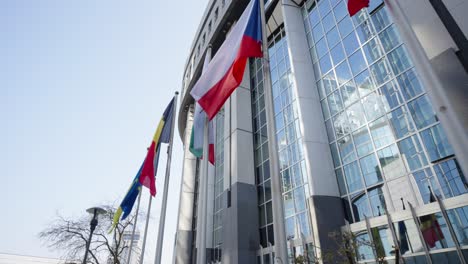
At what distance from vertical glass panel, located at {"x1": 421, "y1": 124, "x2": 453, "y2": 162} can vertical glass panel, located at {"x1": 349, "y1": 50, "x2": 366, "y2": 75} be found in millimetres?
4662

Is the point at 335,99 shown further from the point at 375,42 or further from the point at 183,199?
the point at 183,199

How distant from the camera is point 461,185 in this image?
336 inches

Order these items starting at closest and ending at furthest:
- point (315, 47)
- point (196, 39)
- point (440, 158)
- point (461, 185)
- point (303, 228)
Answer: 1. point (461, 185)
2. point (440, 158)
3. point (303, 228)
4. point (315, 47)
5. point (196, 39)

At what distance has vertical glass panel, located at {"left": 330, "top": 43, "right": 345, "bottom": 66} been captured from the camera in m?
14.9

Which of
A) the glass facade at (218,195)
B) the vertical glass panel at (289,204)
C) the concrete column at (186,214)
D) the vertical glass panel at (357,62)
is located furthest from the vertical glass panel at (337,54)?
the concrete column at (186,214)

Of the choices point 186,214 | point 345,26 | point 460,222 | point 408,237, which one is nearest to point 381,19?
point 345,26

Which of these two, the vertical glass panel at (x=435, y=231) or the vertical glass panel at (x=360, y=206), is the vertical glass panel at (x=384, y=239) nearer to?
the vertical glass panel at (x=360, y=206)

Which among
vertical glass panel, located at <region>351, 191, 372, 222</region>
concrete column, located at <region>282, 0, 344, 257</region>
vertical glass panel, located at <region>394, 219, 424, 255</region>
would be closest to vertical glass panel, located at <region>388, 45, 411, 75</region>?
concrete column, located at <region>282, 0, 344, 257</region>

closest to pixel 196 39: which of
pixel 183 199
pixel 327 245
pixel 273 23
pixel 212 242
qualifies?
pixel 273 23

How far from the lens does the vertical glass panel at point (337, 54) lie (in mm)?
14853

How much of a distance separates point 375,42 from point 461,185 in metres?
7.32

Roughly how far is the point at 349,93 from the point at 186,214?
909 inches

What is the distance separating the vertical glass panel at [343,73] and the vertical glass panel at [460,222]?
7.65 meters

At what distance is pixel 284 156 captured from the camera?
16.7 metres
